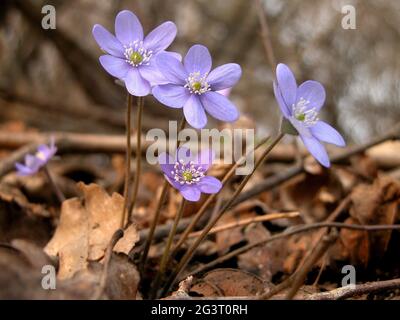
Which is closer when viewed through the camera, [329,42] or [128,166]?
[128,166]

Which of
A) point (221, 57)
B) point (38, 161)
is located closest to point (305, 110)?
point (38, 161)

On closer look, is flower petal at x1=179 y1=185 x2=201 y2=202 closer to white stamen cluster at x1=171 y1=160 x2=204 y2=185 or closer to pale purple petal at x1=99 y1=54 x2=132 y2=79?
white stamen cluster at x1=171 y1=160 x2=204 y2=185

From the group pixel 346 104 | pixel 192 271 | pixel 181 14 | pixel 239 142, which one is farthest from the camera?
pixel 181 14

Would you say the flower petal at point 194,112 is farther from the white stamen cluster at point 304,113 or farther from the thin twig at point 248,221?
the thin twig at point 248,221
